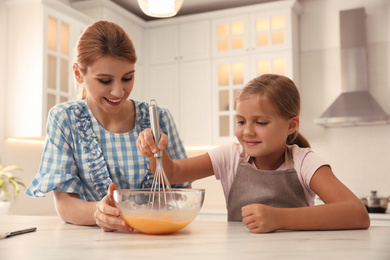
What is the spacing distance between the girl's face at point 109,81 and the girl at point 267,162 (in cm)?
22

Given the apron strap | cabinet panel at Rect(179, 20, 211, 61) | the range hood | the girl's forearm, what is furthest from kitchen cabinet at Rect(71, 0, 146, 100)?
the girl's forearm

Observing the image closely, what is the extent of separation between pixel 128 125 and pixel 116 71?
0.72 feet

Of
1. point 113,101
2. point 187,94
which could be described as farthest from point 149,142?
point 187,94

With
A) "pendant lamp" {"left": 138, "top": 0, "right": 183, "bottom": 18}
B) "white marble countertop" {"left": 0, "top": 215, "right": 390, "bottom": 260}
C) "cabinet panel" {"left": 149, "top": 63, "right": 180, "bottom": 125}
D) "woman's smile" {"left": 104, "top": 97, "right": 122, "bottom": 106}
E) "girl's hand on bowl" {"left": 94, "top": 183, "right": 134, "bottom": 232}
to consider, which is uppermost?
"cabinet panel" {"left": 149, "top": 63, "right": 180, "bottom": 125}

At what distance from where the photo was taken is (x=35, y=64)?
304 centimetres

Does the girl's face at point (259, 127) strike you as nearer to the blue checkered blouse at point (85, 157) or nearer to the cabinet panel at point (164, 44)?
the blue checkered blouse at point (85, 157)

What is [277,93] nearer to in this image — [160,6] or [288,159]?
[288,159]

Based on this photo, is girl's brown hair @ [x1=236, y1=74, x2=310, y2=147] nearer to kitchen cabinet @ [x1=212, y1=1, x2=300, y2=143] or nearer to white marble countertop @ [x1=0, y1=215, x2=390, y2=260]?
white marble countertop @ [x1=0, y1=215, x2=390, y2=260]

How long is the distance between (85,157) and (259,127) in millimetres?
509

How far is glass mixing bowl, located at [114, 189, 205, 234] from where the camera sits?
0.84 m

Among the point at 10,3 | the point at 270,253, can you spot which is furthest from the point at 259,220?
the point at 10,3

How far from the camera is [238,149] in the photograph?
4.57 feet

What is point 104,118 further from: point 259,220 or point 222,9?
point 222,9

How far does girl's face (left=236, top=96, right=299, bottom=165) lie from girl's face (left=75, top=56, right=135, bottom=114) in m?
0.34
